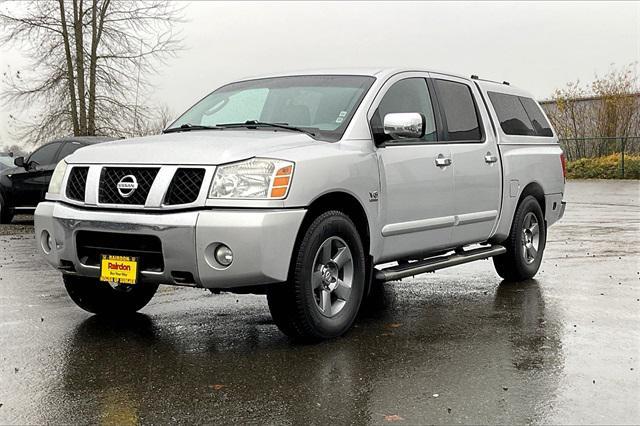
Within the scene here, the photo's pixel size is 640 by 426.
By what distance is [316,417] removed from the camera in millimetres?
4039

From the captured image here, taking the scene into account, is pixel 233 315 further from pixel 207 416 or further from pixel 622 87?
pixel 622 87

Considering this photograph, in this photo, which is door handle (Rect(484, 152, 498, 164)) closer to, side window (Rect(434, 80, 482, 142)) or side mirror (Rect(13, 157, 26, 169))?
side window (Rect(434, 80, 482, 142))

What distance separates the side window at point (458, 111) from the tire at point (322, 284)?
1.77 metres

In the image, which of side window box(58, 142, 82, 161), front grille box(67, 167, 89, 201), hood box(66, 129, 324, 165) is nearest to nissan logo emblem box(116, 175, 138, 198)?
hood box(66, 129, 324, 165)

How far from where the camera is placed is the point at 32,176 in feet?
51.1

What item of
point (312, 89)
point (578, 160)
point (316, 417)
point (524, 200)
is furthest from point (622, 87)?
point (316, 417)


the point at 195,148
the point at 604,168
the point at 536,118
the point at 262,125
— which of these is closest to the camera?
the point at 195,148

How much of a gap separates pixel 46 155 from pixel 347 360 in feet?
38.5

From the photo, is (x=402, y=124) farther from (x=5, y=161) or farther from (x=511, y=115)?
(x=5, y=161)

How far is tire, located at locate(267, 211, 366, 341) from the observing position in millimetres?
5309

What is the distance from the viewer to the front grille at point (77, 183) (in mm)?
5707

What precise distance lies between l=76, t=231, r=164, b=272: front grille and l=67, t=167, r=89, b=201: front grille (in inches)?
12.4

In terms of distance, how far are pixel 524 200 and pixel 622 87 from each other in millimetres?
30031

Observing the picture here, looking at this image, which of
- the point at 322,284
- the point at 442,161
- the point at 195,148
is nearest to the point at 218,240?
the point at 195,148
